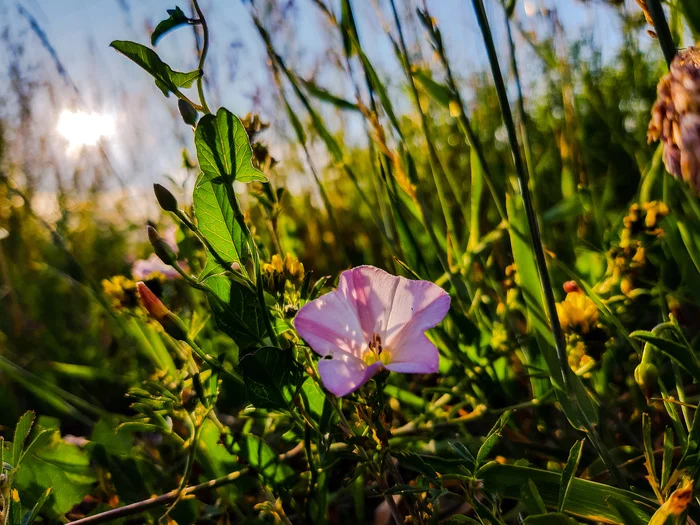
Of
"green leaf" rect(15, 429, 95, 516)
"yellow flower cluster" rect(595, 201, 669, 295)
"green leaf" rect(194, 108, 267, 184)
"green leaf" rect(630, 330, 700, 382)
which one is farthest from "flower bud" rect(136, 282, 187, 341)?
"yellow flower cluster" rect(595, 201, 669, 295)

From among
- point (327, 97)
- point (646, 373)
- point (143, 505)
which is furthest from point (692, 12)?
point (143, 505)

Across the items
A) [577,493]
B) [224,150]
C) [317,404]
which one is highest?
[224,150]

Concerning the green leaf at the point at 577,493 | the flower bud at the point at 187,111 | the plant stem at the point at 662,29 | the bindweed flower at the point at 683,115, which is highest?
the flower bud at the point at 187,111

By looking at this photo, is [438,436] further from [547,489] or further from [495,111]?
[495,111]

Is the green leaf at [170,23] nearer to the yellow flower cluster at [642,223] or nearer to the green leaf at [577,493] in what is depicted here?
the green leaf at [577,493]

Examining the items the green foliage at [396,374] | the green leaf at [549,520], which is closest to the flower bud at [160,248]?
the green foliage at [396,374]

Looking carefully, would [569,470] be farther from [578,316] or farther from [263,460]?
[263,460]
